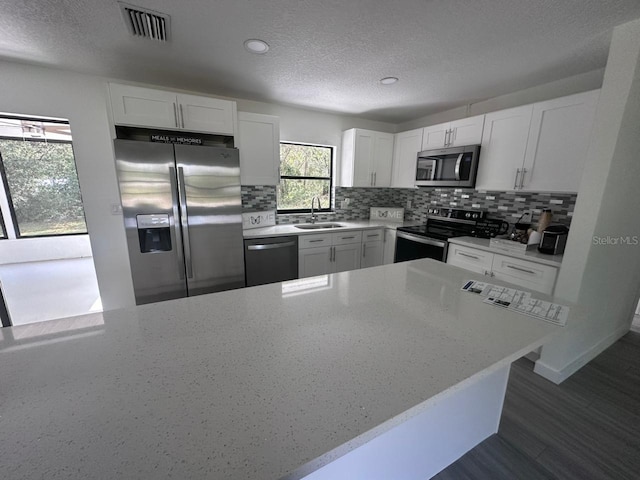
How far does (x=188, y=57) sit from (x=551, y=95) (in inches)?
126

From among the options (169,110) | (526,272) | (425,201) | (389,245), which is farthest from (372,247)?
(169,110)

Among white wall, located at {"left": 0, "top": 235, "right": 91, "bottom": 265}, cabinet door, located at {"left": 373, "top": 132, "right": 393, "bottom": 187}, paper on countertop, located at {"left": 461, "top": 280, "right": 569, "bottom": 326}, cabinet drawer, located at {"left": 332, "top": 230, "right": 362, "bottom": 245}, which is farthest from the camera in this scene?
white wall, located at {"left": 0, "top": 235, "right": 91, "bottom": 265}

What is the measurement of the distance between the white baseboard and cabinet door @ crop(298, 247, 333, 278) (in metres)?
2.11

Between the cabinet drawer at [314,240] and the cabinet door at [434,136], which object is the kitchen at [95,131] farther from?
the cabinet drawer at [314,240]

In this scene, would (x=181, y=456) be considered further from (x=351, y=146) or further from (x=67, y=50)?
(x=351, y=146)

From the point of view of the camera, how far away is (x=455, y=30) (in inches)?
62.4

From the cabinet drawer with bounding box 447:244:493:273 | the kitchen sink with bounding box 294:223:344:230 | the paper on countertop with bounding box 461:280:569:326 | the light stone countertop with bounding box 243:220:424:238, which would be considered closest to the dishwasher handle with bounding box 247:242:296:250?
the light stone countertop with bounding box 243:220:424:238

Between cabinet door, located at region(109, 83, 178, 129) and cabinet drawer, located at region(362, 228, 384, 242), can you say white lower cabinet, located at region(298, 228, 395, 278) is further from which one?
cabinet door, located at region(109, 83, 178, 129)

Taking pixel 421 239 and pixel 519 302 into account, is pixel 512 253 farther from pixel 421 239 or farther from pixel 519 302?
pixel 519 302

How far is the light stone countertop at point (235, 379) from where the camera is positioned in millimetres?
487

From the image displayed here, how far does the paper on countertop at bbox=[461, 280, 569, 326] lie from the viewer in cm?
100

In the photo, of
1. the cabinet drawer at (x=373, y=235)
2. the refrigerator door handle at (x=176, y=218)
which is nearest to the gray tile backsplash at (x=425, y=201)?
the cabinet drawer at (x=373, y=235)

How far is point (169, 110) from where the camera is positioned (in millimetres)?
2303

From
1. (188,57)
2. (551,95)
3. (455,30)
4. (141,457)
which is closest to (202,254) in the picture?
(188,57)
